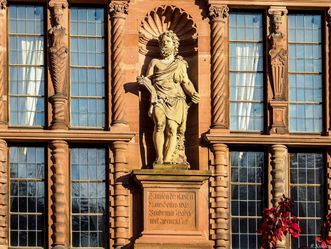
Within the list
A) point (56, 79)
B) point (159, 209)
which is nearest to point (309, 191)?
point (159, 209)

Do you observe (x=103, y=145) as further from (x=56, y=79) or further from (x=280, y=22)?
(x=280, y=22)

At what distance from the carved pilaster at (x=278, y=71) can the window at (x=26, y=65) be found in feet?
19.2

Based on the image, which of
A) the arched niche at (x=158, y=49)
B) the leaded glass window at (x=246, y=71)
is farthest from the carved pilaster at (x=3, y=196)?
the leaded glass window at (x=246, y=71)

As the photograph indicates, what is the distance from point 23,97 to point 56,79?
3.24 feet

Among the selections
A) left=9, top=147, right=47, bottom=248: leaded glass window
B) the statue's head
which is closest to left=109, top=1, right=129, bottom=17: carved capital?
the statue's head

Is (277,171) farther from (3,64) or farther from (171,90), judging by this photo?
(3,64)

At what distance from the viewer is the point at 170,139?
130 ft

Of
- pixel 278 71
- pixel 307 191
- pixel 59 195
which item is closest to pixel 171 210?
pixel 59 195

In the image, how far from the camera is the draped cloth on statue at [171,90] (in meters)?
39.6

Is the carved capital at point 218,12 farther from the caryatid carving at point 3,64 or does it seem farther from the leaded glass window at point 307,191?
the caryatid carving at point 3,64

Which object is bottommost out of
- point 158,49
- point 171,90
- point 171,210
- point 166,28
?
point 171,210

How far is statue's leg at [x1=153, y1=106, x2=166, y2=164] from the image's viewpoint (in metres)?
39.4

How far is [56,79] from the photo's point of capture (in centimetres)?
3981

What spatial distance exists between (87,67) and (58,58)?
2.78 feet
